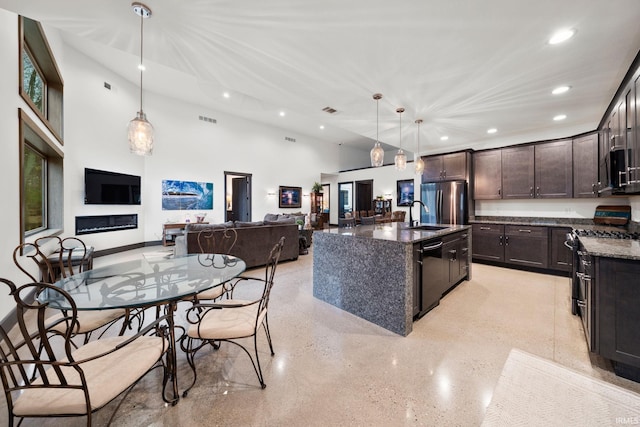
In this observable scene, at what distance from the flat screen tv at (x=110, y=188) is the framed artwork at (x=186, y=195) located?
818 mm

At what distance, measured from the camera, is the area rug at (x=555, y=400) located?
1.48 meters

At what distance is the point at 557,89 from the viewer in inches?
126

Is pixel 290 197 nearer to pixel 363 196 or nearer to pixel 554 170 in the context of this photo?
pixel 363 196

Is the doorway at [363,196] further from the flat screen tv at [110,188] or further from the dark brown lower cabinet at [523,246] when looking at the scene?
the flat screen tv at [110,188]

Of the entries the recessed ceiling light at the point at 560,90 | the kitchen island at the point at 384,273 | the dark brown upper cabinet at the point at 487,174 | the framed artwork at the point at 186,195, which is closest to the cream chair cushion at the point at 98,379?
the kitchen island at the point at 384,273

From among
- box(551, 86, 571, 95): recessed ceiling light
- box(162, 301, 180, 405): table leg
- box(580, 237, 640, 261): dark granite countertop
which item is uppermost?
box(551, 86, 571, 95): recessed ceiling light

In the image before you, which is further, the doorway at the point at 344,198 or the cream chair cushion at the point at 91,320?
the doorway at the point at 344,198

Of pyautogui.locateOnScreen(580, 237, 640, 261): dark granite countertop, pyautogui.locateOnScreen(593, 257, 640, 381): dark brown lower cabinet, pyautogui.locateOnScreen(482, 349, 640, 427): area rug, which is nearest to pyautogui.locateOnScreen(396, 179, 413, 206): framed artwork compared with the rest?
pyautogui.locateOnScreen(580, 237, 640, 261): dark granite countertop

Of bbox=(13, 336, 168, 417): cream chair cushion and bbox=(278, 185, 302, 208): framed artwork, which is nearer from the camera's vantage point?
bbox=(13, 336, 168, 417): cream chair cushion

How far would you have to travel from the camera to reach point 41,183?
4312mm

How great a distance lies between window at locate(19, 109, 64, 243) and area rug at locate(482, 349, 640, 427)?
5299 mm

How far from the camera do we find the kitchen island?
242cm

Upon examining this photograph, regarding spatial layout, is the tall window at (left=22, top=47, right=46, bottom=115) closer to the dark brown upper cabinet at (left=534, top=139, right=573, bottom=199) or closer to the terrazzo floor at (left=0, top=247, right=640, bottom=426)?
the terrazzo floor at (left=0, top=247, right=640, bottom=426)

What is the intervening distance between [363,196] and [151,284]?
11.0 meters
